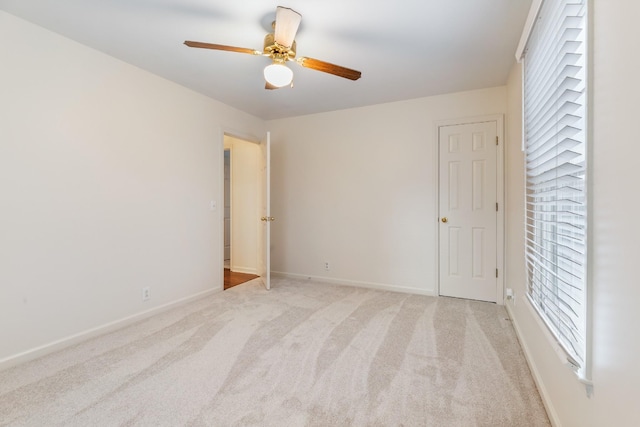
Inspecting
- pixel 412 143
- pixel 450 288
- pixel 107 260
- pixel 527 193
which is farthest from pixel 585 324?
pixel 107 260

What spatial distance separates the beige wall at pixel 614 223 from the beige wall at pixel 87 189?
322cm

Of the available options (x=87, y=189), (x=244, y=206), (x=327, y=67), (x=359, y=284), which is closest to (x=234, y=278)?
(x=244, y=206)

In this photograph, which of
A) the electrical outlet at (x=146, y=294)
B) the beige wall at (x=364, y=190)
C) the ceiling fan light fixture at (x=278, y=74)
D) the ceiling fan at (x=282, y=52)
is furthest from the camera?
the beige wall at (x=364, y=190)

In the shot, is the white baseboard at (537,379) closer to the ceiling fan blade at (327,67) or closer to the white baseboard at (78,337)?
the ceiling fan blade at (327,67)

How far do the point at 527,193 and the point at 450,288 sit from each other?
1773 millimetres

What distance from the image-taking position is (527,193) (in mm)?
2133

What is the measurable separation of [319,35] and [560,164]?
1.80 metres

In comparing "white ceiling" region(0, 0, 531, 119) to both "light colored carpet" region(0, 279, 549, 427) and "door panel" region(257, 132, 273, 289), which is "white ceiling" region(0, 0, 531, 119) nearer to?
"door panel" region(257, 132, 273, 289)

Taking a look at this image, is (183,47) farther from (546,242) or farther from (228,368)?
(546,242)

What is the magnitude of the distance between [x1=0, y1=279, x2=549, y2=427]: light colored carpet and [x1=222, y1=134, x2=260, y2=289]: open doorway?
74.3 inches

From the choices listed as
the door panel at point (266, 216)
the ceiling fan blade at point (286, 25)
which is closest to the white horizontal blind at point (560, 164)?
the ceiling fan blade at point (286, 25)

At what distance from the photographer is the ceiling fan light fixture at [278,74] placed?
2.03 meters

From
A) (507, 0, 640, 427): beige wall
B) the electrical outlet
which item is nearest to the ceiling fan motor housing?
(507, 0, 640, 427): beige wall

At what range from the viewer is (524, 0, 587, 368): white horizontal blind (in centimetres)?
119
